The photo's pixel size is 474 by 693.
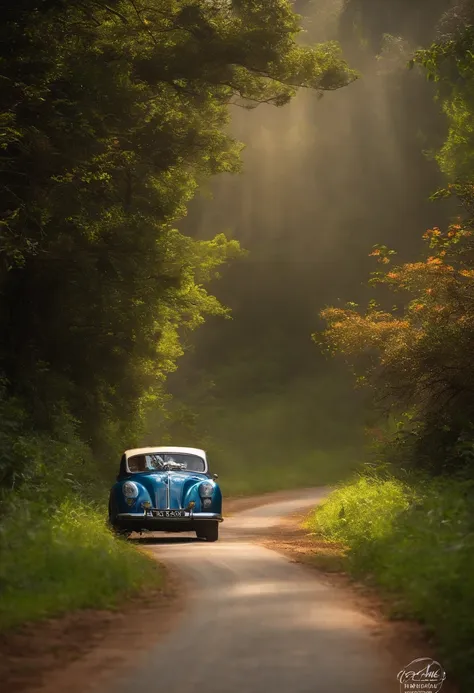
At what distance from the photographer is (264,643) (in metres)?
8.16

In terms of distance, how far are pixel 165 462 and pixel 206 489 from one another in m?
1.43

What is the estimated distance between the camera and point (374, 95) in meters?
80.6

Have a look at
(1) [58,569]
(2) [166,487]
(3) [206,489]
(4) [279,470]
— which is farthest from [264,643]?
(4) [279,470]

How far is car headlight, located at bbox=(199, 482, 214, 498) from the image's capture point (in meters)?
19.4

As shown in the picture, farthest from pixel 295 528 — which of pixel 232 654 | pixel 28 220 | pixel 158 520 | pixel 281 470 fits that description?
pixel 281 470

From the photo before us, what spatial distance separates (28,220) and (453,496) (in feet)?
37.4

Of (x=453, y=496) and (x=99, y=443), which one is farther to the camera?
(x=99, y=443)

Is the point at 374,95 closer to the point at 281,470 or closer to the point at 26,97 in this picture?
the point at 281,470

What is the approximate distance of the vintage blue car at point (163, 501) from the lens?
61.8 feet

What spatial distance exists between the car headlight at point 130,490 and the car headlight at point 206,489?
1.31m

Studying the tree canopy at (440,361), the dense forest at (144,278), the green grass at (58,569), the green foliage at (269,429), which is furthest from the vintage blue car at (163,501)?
the green foliage at (269,429)

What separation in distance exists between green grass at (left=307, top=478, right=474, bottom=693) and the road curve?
1.74 ft

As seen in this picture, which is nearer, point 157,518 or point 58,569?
point 58,569

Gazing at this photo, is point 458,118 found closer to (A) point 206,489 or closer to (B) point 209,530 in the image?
(A) point 206,489
